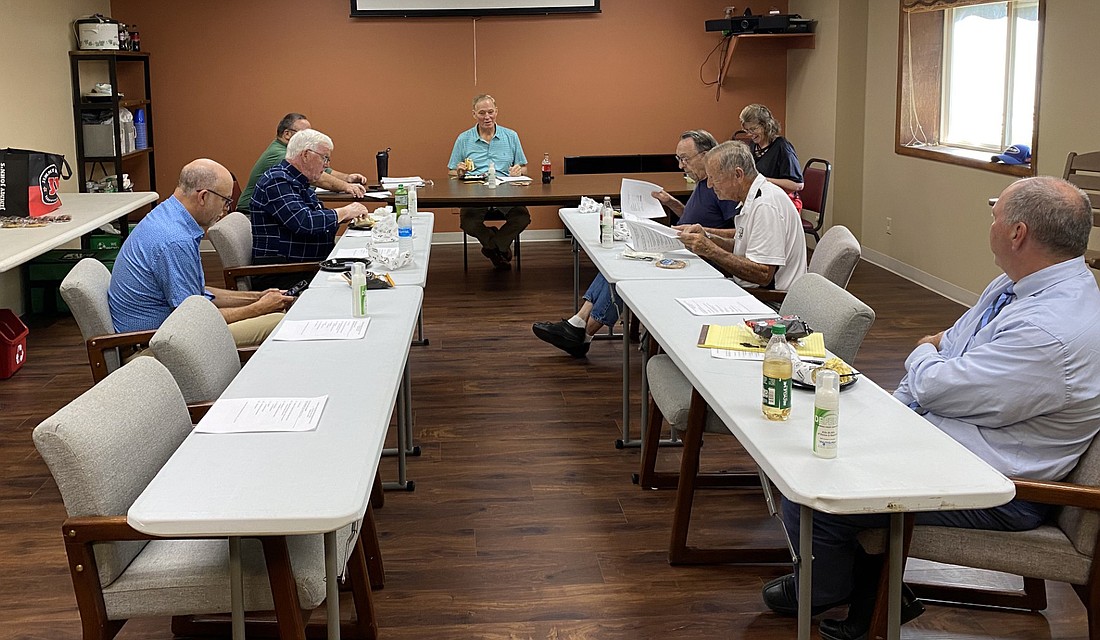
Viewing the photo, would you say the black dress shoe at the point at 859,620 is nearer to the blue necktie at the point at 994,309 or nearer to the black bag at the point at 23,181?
the blue necktie at the point at 994,309

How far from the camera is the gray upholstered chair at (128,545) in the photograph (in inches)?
88.4

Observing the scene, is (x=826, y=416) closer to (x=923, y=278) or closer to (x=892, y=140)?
(x=923, y=278)

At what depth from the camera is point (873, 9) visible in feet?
27.6

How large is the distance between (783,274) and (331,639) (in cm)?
292

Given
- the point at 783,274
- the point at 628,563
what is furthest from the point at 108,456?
the point at 783,274

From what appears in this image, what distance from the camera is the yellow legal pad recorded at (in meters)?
3.06

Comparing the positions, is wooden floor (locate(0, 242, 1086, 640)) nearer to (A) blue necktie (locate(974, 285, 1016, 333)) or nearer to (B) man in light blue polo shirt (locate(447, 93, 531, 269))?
(A) blue necktie (locate(974, 285, 1016, 333))

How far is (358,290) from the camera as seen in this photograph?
363 cm

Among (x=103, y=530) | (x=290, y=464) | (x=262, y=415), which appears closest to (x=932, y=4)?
(x=262, y=415)

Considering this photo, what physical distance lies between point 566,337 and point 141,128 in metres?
4.90

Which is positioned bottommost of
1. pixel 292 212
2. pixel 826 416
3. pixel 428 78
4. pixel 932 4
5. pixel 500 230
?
pixel 500 230

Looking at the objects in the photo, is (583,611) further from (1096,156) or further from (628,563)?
(1096,156)

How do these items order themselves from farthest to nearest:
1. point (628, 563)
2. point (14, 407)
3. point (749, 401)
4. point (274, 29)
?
point (274, 29), point (14, 407), point (628, 563), point (749, 401)

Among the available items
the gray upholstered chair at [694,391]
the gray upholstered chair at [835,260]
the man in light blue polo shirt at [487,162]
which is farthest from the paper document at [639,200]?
the man in light blue polo shirt at [487,162]
